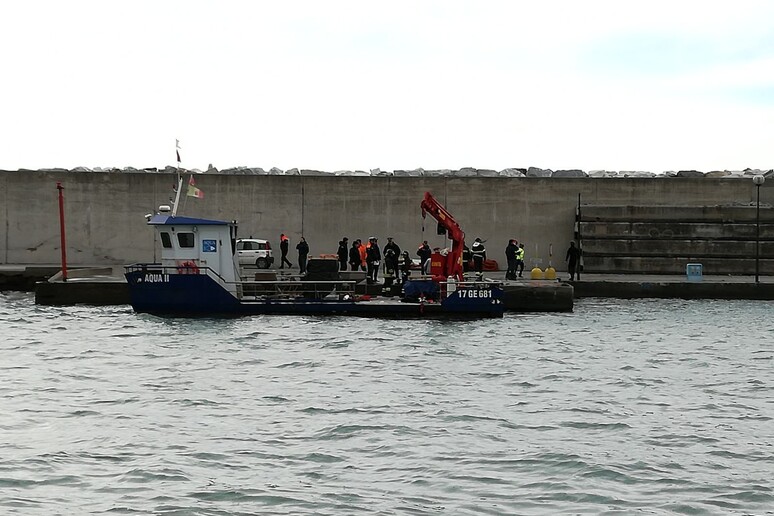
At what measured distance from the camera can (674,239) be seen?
169 feet

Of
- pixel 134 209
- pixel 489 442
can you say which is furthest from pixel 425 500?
pixel 134 209

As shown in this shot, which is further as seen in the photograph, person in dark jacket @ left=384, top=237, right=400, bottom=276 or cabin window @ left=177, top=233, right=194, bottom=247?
person in dark jacket @ left=384, top=237, right=400, bottom=276

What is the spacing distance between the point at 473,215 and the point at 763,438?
35.1 meters

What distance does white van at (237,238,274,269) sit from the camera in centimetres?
4967

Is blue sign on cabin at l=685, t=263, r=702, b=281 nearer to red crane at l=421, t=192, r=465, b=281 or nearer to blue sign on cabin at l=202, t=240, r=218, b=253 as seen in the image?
red crane at l=421, t=192, r=465, b=281

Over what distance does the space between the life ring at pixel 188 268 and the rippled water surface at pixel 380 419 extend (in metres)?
1.69

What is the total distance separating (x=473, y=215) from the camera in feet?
175

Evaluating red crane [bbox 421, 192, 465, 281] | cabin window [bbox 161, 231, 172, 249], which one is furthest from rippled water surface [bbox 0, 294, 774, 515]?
cabin window [bbox 161, 231, 172, 249]

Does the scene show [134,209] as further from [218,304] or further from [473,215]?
[218,304]

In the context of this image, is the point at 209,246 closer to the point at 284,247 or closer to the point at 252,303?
the point at 252,303

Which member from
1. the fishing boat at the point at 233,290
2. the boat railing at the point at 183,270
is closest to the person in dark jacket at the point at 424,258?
the fishing boat at the point at 233,290

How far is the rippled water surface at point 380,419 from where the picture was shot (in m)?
15.0

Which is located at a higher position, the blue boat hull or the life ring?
the life ring

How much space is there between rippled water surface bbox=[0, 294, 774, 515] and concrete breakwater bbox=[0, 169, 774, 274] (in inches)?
766
